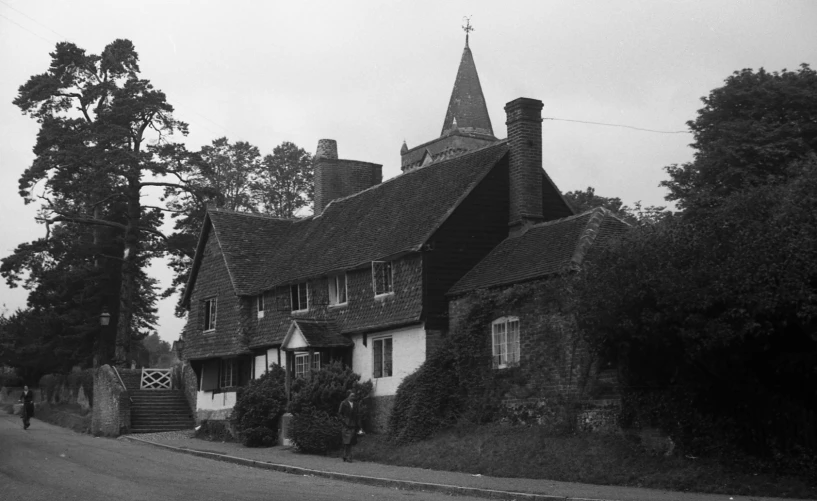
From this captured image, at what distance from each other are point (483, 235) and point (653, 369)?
956 centimetres

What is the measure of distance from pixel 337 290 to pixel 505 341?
8.39 meters

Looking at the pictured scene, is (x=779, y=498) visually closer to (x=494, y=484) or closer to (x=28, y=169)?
(x=494, y=484)

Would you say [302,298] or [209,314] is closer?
[302,298]

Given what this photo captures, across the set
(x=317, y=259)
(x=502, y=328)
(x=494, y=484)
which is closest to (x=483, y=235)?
(x=502, y=328)

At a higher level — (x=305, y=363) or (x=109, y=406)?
(x=305, y=363)

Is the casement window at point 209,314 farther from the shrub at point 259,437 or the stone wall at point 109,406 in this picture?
the shrub at point 259,437

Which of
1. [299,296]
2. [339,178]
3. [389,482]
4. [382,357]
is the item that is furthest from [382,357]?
[339,178]

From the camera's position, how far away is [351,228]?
1323 inches

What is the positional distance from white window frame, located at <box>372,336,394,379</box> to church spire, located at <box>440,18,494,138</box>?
38754mm

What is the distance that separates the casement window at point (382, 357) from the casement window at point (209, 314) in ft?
36.0

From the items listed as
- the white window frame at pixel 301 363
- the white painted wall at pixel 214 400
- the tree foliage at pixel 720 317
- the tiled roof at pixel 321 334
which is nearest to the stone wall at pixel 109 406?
the white painted wall at pixel 214 400

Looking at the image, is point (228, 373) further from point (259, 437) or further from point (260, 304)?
point (259, 437)

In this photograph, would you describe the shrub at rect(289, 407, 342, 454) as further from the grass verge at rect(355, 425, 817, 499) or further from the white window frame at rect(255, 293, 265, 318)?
the white window frame at rect(255, 293, 265, 318)

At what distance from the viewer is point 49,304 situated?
53188mm
